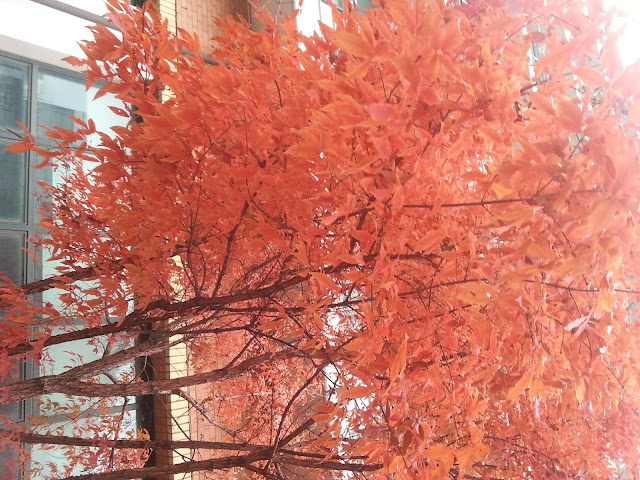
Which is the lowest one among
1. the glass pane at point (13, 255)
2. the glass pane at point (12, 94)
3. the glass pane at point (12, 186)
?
the glass pane at point (13, 255)

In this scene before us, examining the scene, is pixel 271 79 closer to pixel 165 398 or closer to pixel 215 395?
pixel 215 395

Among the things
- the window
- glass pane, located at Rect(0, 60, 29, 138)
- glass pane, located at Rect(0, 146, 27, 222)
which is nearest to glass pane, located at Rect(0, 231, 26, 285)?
the window

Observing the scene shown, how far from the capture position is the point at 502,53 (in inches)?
28.7

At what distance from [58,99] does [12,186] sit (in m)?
0.72

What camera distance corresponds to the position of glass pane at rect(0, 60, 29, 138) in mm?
3180

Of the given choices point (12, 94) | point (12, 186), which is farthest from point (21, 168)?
point (12, 94)

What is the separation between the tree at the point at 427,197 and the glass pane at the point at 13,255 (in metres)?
2.37

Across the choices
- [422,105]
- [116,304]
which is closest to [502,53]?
[422,105]

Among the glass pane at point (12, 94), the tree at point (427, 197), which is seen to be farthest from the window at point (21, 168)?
the tree at point (427, 197)

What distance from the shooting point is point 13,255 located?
3.18m

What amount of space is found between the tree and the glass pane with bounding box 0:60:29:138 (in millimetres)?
2491

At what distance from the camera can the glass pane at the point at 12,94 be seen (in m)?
3.18

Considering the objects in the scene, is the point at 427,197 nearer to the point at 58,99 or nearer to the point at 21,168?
the point at 21,168

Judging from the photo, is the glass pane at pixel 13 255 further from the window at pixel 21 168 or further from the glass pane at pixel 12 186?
the glass pane at pixel 12 186
